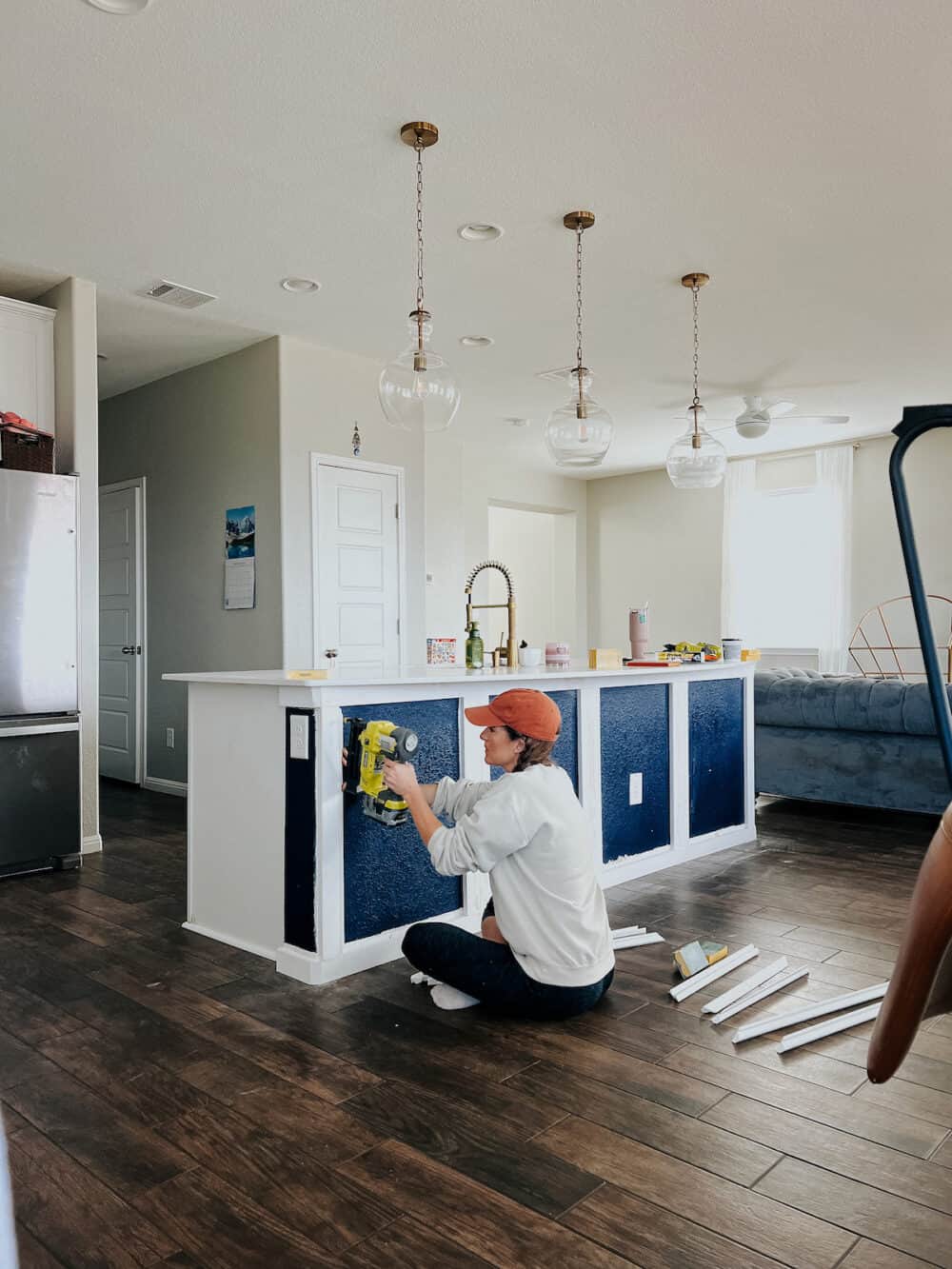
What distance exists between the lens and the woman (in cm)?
250

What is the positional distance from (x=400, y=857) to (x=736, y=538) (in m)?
7.53

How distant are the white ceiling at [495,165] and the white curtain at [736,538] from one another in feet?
12.6

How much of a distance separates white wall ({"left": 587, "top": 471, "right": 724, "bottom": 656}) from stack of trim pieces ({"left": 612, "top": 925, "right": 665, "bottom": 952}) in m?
7.07

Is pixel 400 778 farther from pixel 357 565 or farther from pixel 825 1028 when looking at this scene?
pixel 357 565

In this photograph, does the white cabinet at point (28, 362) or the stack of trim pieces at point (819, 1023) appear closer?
the stack of trim pieces at point (819, 1023)

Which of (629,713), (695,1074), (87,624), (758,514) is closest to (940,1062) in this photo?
(695,1074)

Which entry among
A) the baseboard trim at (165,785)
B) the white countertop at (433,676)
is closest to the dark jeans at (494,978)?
the white countertop at (433,676)

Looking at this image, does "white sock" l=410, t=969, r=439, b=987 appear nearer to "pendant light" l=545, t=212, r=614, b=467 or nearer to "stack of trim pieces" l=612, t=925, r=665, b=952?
"stack of trim pieces" l=612, t=925, r=665, b=952

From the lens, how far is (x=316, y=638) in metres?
5.94

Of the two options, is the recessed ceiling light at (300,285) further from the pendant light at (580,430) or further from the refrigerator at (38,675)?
the pendant light at (580,430)

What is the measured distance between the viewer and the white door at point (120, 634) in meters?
6.79

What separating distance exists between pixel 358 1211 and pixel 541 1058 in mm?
741

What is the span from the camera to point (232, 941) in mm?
3254

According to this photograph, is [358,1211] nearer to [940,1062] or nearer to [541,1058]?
[541,1058]
